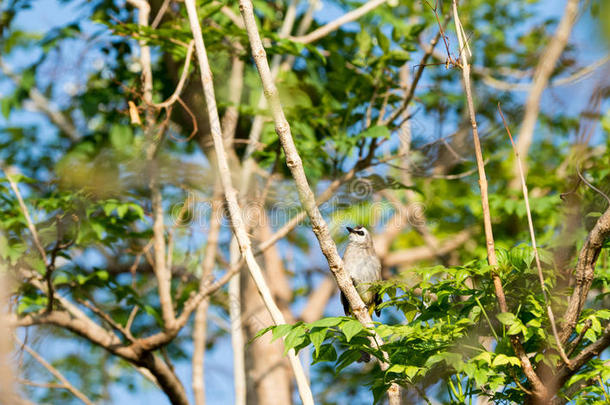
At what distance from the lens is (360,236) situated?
629 cm

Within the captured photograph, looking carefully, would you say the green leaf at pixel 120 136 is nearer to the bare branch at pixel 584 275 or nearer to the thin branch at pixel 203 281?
the thin branch at pixel 203 281

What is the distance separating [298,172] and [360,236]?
131 inches

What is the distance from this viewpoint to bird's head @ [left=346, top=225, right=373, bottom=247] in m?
6.25

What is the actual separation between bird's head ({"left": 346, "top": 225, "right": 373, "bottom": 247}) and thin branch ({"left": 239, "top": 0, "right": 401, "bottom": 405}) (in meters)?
3.02

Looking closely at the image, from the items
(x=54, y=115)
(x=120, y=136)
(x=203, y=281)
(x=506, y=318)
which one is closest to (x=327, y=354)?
(x=506, y=318)

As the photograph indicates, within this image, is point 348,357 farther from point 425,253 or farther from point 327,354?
point 425,253

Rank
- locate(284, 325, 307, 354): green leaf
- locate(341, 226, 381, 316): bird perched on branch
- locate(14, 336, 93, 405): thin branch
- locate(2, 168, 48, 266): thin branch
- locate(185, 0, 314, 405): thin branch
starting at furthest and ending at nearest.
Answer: locate(341, 226, 381, 316): bird perched on branch → locate(14, 336, 93, 405): thin branch → locate(2, 168, 48, 266): thin branch → locate(185, 0, 314, 405): thin branch → locate(284, 325, 307, 354): green leaf

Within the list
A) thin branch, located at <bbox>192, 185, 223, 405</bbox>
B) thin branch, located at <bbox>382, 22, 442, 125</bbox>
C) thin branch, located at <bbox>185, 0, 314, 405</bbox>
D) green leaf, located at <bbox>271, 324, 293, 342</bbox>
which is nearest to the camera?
green leaf, located at <bbox>271, 324, 293, 342</bbox>

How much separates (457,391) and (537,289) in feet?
2.25

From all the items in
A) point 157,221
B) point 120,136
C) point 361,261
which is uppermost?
point 120,136

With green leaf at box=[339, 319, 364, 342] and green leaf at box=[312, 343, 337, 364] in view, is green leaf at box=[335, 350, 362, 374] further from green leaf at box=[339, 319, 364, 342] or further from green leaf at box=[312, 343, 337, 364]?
green leaf at box=[339, 319, 364, 342]

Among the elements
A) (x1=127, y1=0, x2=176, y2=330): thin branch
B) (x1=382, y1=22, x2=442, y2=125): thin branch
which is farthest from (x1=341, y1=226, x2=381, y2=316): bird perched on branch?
(x1=127, y1=0, x2=176, y2=330): thin branch

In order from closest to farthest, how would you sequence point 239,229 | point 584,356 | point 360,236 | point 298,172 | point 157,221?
point 584,356, point 298,172, point 239,229, point 157,221, point 360,236

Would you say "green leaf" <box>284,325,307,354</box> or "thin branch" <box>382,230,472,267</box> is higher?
"green leaf" <box>284,325,307,354</box>
